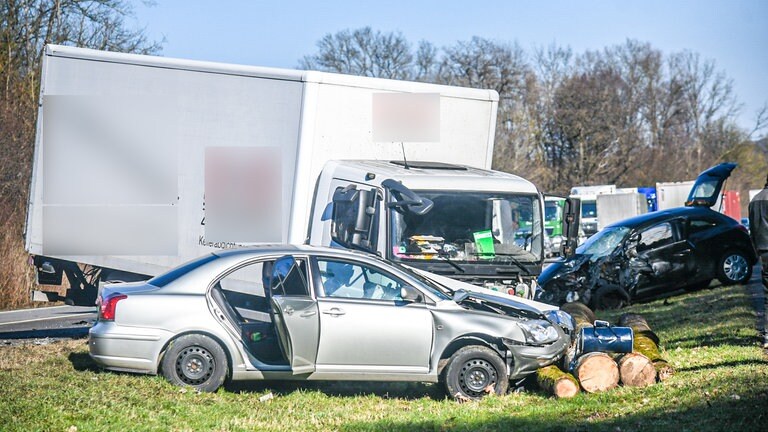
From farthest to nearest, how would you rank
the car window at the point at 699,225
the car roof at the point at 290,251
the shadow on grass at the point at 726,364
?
the car window at the point at 699,225
the shadow on grass at the point at 726,364
the car roof at the point at 290,251

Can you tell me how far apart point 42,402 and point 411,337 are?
134 inches

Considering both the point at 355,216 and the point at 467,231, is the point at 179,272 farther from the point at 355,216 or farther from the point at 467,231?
the point at 467,231

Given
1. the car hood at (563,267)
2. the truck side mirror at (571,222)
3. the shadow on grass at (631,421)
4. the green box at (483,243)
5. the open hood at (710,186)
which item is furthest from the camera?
the open hood at (710,186)

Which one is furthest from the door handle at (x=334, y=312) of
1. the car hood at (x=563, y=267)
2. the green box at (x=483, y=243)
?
the car hood at (x=563, y=267)

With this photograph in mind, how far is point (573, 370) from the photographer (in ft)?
31.3

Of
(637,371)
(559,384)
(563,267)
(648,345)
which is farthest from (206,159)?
(563,267)

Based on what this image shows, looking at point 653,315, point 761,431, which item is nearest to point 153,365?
point 761,431

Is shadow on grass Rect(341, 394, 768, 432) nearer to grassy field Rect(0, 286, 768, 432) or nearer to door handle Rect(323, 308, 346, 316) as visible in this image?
grassy field Rect(0, 286, 768, 432)

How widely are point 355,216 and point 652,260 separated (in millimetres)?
8985

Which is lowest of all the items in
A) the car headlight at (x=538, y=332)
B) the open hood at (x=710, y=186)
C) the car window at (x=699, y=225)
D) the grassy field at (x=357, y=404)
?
the grassy field at (x=357, y=404)

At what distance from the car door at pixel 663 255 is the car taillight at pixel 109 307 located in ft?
39.0

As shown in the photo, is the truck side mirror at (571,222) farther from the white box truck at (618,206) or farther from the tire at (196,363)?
the white box truck at (618,206)

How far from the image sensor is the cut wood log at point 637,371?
30.9 feet

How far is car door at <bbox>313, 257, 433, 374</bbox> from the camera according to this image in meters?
9.12
